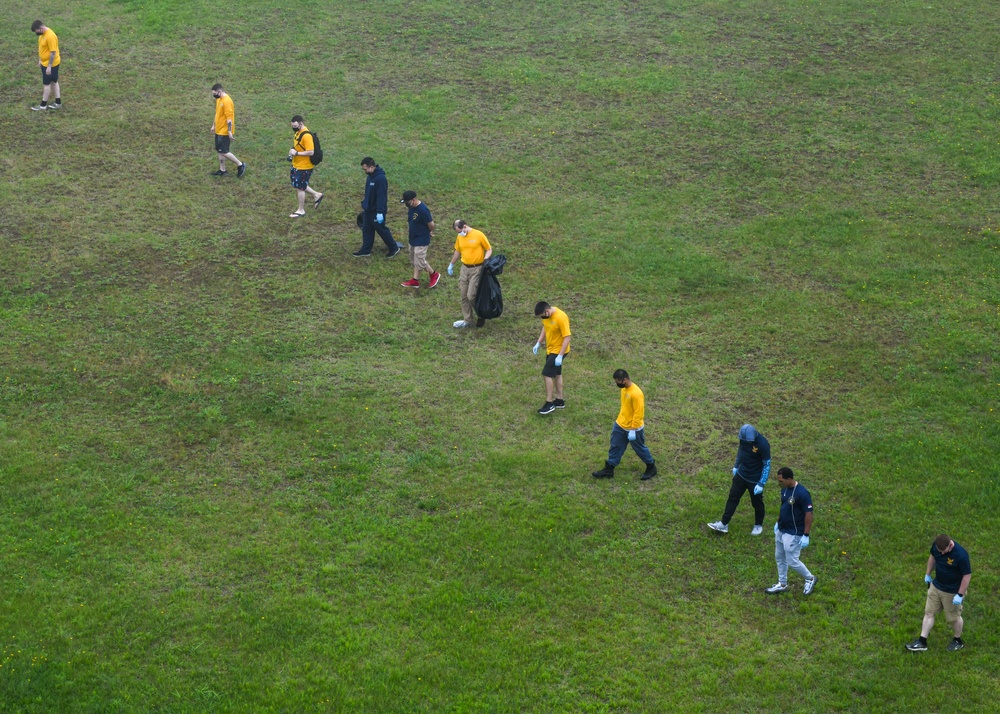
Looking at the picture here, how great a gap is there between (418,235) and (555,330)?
14.5 feet

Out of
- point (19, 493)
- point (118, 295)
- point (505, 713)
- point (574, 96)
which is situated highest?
point (574, 96)

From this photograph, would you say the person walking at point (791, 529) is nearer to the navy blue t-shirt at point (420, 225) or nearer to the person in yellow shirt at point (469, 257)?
the person in yellow shirt at point (469, 257)

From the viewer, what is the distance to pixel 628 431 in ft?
45.6

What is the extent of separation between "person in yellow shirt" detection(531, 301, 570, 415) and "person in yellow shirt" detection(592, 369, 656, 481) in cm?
153

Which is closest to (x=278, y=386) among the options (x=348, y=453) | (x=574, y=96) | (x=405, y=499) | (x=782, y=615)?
(x=348, y=453)

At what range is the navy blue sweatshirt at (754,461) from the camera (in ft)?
41.6

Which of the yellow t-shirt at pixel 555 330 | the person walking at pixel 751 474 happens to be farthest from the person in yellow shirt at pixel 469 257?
the person walking at pixel 751 474

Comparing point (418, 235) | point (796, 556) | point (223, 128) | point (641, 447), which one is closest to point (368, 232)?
point (418, 235)

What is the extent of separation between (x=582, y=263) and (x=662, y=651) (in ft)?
32.0

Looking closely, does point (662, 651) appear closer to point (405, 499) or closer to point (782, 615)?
point (782, 615)

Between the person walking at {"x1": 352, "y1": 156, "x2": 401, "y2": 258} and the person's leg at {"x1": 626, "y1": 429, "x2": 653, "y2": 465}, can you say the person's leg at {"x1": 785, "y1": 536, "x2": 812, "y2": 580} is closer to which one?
the person's leg at {"x1": 626, "y1": 429, "x2": 653, "y2": 465}

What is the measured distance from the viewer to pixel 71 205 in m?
20.7

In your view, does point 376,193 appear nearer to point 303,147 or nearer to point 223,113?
point 303,147

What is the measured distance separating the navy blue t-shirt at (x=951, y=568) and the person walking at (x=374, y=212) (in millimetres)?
12253
